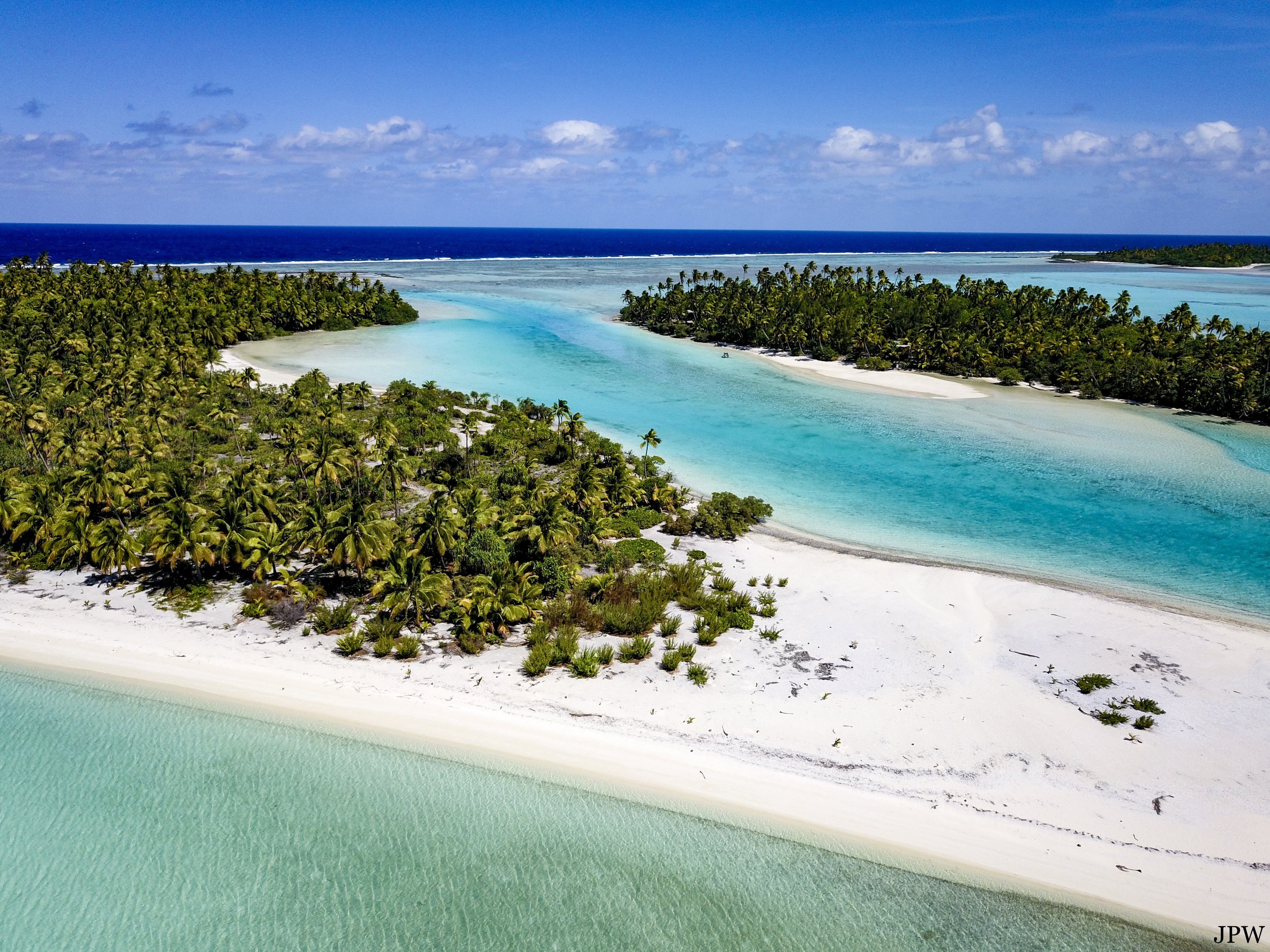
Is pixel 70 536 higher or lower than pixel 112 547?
higher

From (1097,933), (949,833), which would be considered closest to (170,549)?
(949,833)

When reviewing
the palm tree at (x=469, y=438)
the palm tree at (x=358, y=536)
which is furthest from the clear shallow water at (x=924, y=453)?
the palm tree at (x=358, y=536)

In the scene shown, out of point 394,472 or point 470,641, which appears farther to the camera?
A: point 394,472

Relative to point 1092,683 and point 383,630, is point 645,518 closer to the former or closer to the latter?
point 383,630

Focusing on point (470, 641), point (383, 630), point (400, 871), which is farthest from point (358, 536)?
point (400, 871)

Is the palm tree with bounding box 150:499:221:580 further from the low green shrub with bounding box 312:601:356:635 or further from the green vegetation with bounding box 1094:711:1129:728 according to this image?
the green vegetation with bounding box 1094:711:1129:728

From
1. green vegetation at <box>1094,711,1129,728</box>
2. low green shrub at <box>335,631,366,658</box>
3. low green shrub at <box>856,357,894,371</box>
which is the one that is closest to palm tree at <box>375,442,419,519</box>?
low green shrub at <box>335,631,366,658</box>

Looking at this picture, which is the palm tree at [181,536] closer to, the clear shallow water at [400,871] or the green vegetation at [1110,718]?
the clear shallow water at [400,871]
